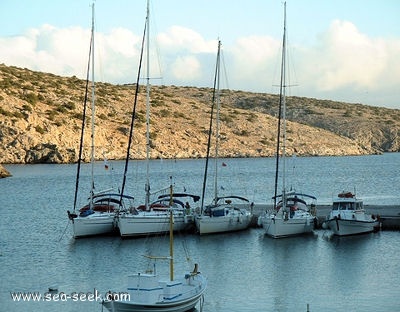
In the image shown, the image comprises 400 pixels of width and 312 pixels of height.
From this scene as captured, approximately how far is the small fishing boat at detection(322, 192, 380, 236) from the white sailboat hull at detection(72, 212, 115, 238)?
11.2 m

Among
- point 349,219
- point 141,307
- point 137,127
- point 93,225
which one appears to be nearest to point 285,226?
point 349,219

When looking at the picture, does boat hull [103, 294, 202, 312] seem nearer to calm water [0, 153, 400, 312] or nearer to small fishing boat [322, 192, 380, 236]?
calm water [0, 153, 400, 312]

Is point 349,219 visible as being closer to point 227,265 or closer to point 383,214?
point 383,214

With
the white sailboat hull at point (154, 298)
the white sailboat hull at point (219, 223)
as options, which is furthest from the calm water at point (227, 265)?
the white sailboat hull at point (154, 298)

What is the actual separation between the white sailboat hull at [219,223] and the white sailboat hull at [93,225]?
4.57 m

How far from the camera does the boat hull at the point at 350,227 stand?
3997 centimetres

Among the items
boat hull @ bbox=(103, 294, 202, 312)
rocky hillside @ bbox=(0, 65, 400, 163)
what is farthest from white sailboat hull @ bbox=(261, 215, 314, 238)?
rocky hillside @ bbox=(0, 65, 400, 163)

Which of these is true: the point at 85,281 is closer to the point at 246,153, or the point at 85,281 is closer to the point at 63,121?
the point at 63,121

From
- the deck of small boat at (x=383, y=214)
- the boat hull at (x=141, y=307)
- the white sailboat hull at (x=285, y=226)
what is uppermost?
the deck of small boat at (x=383, y=214)

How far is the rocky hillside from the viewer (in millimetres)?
106250

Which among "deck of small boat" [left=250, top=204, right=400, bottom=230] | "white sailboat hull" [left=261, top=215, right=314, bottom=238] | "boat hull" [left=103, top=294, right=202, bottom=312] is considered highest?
"deck of small boat" [left=250, top=204, right=400, bottom=230]

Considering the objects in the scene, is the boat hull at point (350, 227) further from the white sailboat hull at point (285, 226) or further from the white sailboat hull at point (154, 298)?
the white sailboat hull at point (154, 298)

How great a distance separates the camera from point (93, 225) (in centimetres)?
4031

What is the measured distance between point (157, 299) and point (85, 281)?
27.7ft
